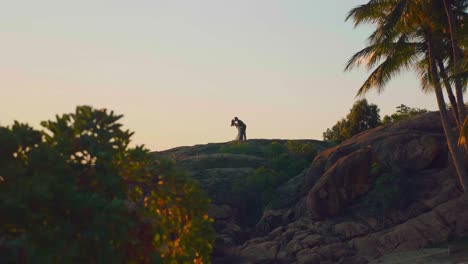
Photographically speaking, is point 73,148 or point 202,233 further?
point 202,233

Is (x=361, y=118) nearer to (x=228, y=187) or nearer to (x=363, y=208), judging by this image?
(x=228, y=187)

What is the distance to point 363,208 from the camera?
3459 cm

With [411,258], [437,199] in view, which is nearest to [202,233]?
[411,258]

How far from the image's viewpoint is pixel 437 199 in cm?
3259

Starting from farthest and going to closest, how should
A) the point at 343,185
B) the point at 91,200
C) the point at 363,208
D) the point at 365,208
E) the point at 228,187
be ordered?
the point at 228,187, the point at 343,185, the point at 363,208, the point at 365,208, the point at 91,200

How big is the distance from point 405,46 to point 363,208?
920 centimetres

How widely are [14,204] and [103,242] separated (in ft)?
5.37

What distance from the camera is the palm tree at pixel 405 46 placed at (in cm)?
2938

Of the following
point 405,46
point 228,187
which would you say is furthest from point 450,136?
point 228,187

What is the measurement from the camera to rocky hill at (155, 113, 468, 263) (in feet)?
101

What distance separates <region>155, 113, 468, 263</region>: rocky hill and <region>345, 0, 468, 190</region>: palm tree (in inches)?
104

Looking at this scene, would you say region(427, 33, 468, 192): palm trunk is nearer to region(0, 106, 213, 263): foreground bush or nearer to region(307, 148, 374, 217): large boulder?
region(307, 148, 374, 217): large boulder

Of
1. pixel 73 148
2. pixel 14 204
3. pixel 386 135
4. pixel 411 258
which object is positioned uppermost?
pixel 386 135

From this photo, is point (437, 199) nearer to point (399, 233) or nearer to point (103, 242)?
point (399, 233)
